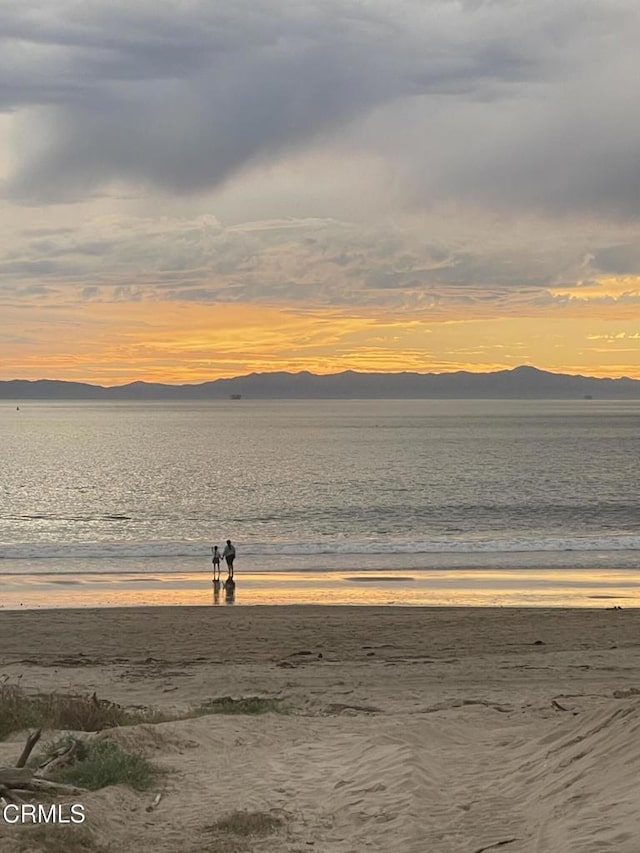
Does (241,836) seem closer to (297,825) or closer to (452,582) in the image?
(297,825)

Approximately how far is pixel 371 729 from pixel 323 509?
44.3 m

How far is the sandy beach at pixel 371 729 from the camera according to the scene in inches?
354

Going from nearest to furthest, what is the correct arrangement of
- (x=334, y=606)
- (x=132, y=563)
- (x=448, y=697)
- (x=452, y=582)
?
(x=448, y=697) < (x=334, y=606) < (x=452, y=582) < (x=132, y=563)

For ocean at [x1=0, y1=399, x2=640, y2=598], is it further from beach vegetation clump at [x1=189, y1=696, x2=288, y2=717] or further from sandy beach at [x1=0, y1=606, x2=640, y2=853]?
beach vegetation clump at [x1=189, y1=696, x2=288, y2=717]

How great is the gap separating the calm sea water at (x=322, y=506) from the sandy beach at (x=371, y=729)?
574 inches

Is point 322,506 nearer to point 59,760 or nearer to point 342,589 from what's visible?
point 342,589

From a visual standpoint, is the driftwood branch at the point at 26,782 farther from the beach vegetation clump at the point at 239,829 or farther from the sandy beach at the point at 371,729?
the beach vegetation clump at the point at 239,829

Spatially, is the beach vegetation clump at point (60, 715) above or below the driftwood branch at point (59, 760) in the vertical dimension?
below

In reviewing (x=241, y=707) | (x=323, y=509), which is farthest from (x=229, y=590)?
(x=323, y=509)

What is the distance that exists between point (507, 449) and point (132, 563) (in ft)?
278

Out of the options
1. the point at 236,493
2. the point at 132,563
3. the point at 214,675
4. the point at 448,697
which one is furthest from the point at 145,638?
the point at 236,493

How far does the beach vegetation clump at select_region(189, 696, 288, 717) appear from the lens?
13.7 meters

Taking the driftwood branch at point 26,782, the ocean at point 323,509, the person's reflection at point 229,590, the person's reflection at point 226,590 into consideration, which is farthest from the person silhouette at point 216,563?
the driftwood branch at point 26,782

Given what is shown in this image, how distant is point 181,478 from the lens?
81.4 metres
